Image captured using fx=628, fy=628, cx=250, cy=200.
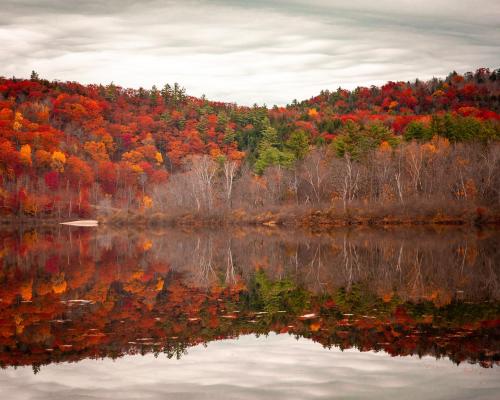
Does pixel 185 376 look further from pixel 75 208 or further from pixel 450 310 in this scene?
pixel 75 208

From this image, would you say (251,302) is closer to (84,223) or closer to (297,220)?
(297,220)

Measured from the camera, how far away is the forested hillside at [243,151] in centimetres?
7062

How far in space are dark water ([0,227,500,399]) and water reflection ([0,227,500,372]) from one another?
0.06 metres

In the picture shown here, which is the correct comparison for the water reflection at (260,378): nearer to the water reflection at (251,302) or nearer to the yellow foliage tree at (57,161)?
the water reflection at (251,302)

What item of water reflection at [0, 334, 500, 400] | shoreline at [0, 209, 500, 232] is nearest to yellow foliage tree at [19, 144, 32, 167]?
shoreline at [0, 209, 500, 232]

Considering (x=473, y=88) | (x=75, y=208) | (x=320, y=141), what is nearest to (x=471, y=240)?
(x=320, y=141)

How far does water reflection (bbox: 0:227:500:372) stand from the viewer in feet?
45.6

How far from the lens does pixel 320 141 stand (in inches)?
4006

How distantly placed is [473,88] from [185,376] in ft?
464

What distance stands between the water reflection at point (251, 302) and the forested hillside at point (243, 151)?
3659cm

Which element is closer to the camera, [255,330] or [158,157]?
[255,330]

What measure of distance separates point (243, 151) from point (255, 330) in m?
111

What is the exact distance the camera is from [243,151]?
414ft

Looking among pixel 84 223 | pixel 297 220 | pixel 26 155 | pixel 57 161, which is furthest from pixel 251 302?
pixel 57 161
